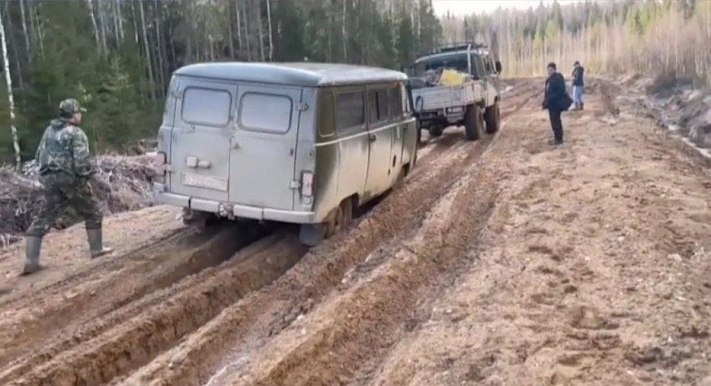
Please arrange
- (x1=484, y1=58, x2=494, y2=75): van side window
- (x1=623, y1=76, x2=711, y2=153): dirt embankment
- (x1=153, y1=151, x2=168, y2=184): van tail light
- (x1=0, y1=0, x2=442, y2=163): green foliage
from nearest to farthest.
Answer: (x1=153, y1=151, x2=168, y2=184): van tail light < (x1=623, y1=76, x2=711, y2=153): dirt embankment < (x1=0, y1=0, x2=442, y2=163): green foliage < (x1=484, y1=58, x2=494, y2=75): van side window

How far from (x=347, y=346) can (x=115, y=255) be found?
3673 mm

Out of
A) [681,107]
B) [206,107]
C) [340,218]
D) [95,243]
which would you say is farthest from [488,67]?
[95,243]

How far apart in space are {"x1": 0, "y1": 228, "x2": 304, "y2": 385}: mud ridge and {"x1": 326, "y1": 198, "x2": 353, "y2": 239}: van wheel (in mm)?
629

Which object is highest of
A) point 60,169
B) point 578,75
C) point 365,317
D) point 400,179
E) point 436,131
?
point 60,169

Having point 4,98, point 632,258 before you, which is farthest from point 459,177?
point 4,98

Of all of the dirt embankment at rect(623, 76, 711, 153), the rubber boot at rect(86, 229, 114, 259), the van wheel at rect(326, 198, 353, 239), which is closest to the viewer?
the rubber boot at rect(86, 229, 114, 259)

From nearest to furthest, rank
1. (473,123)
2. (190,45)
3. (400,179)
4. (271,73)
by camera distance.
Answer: (271,73)
(400,179)
(473,123)
(190,45)

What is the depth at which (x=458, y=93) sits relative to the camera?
1794cm

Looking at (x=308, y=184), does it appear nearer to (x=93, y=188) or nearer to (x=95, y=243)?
(x=95, y=243)

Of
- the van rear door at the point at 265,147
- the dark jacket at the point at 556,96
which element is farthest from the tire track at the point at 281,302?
the dark jacket at the point at 556,96

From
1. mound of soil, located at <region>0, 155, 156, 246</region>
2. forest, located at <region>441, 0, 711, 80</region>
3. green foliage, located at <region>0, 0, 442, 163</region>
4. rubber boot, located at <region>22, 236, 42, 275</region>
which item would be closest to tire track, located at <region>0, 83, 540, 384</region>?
rubber boot, located at <region>22, 236, 42, 275</region>

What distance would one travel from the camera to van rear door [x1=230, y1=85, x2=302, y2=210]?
8.25 m

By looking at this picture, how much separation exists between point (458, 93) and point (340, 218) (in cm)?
930

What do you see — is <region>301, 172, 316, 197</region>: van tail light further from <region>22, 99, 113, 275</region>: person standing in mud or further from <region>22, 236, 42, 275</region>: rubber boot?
<region>22, 236, 42, 275</region>: rubber boot
